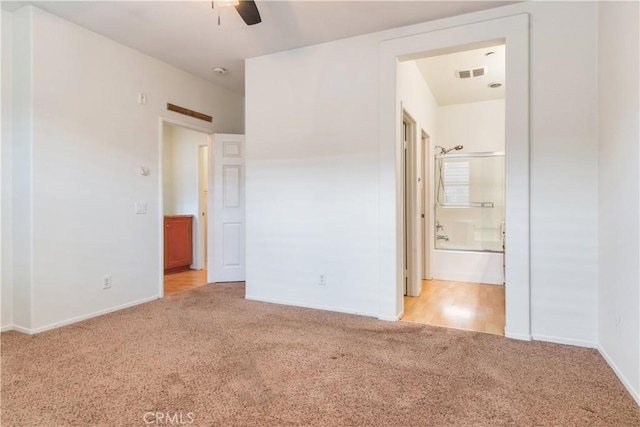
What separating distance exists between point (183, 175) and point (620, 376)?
573 centimetres

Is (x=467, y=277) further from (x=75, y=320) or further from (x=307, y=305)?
(x=75, y=320)

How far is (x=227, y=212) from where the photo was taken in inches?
184

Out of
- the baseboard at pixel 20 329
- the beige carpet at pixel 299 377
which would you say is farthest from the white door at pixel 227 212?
the baseboard at pixel 20 329

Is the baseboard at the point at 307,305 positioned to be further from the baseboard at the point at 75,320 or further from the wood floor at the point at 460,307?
the baseboard at the point at 75,320

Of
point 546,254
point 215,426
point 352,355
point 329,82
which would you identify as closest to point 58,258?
point 215,426

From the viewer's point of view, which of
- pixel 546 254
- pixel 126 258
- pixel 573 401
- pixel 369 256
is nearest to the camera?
pixel 573 401

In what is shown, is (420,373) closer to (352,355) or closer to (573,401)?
(352,355)

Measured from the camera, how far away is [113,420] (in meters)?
1.63

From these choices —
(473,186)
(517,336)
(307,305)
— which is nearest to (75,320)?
(307,305)

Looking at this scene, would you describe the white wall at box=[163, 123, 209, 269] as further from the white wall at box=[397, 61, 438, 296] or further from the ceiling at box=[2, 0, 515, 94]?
the white wall at box=[397, 61, 438, 296]

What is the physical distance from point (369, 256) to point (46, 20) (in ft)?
11.1

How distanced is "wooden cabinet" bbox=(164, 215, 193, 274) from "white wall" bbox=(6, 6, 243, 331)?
1.37m

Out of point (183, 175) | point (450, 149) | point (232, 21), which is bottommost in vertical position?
point (183, 175)

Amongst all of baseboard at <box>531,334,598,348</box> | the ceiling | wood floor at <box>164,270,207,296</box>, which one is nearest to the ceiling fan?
the ceiling
